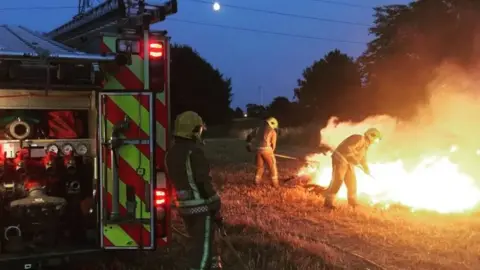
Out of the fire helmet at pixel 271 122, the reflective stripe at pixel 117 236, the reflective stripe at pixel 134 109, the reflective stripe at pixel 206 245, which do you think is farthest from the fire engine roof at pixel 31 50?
the fire helmet at pixel 271 122

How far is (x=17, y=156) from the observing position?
562cm

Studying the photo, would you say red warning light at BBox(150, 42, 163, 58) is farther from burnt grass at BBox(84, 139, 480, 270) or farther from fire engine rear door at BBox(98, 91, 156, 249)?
burnt grass at BBox(84, 139, 480, 270)

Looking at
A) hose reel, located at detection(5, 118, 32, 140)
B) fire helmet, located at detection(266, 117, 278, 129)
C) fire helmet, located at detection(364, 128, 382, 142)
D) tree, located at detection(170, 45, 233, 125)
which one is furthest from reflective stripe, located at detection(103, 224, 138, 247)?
tree, located at detection(170, 45, 233, 125)

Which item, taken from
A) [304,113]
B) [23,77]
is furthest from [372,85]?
[23,77]

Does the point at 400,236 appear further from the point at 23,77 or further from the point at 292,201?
the point at 23,77

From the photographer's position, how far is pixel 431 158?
38.0 feet

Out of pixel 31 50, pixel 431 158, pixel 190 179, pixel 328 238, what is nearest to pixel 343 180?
pixel 431 158

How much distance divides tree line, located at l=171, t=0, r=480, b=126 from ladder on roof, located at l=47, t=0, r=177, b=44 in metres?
8.25

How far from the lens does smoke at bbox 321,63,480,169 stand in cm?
1288

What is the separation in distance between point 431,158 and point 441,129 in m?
3.03

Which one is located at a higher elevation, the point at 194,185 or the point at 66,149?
the point at 66,149

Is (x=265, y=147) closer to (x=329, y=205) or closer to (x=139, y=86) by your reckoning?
(x=329, y=205)

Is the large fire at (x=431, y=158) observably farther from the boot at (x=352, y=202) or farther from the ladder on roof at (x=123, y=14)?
the ladder on roof at (x=123, y=14)

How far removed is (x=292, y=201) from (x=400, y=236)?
3.13 metres
